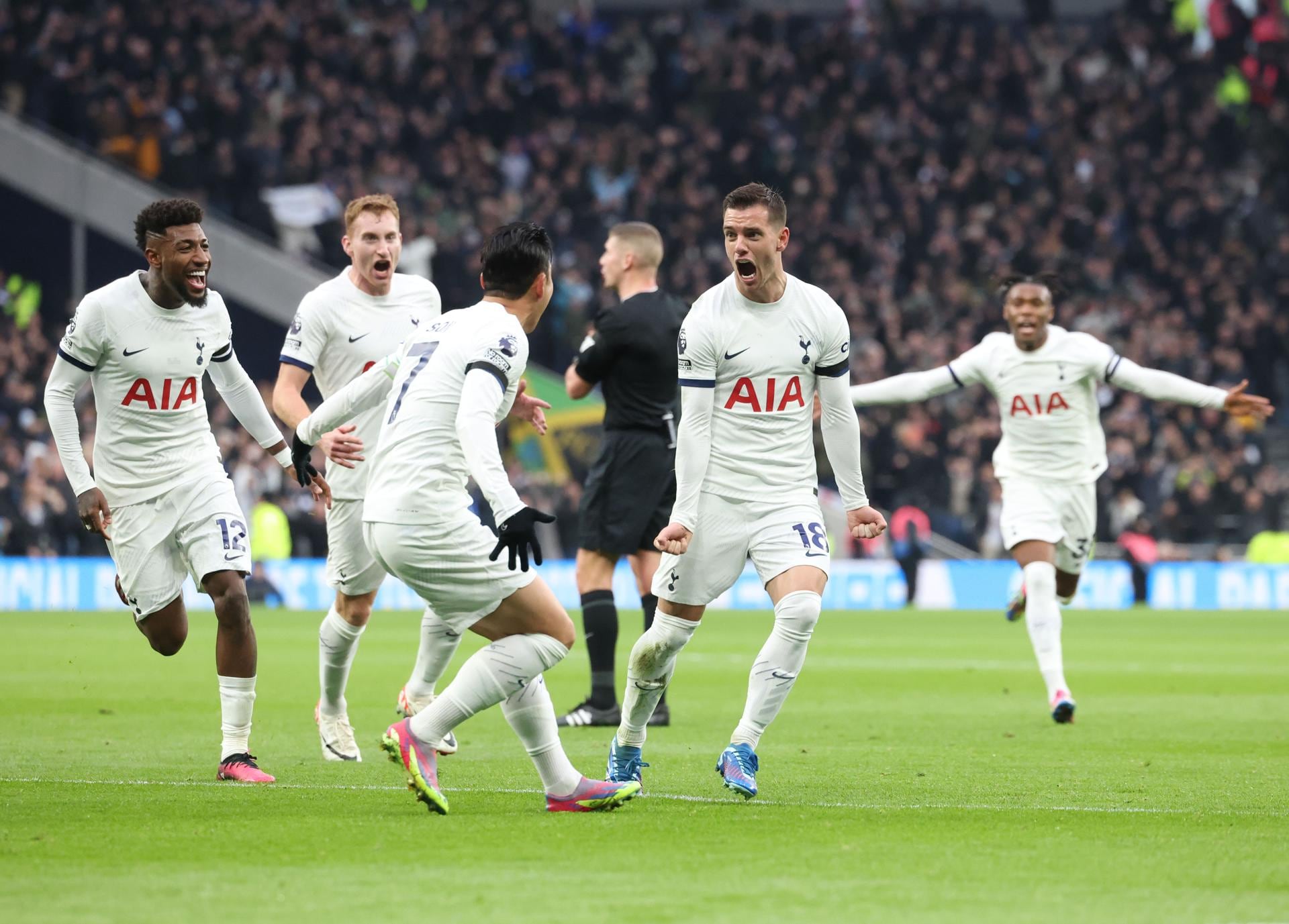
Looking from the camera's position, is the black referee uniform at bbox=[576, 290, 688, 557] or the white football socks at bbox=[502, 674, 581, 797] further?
the black referee uniform at bbox=[576, 290, 688, 557]

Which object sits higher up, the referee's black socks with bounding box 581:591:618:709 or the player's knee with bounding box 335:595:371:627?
the player's knee with bounding box 335:595:371:627

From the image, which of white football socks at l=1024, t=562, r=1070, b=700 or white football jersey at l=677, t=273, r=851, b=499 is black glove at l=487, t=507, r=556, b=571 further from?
white football socks at l=1024, t=562, r=1070, b=700

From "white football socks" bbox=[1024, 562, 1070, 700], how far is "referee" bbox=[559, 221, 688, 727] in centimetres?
234

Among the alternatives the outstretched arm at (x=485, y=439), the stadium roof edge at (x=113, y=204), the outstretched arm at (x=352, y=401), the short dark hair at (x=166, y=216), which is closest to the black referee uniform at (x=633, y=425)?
the short dark hair at (x=166, y=216)

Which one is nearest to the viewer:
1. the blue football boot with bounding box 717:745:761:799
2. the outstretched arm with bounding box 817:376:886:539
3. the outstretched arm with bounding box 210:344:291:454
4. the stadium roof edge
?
the blue football boot with bounding box 717:745:761:799

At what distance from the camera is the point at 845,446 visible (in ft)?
25.0

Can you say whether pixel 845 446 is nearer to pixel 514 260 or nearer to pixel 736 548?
pixel 736 548

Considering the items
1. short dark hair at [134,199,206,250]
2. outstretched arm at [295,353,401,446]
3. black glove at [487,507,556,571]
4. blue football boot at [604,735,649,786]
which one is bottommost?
blue football boot at [604,735,649,786]

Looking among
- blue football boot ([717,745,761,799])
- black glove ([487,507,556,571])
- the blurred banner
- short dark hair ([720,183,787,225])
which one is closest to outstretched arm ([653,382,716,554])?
short dark hair ([720,183,787,225])

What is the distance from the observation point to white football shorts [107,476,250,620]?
312 inches

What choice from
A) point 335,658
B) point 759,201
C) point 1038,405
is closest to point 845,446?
point 759,201

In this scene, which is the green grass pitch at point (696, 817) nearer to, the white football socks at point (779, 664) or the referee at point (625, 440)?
the white football socks at point (779, 664)

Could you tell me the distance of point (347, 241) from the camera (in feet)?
29.8

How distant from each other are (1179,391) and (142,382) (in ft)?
19.1
